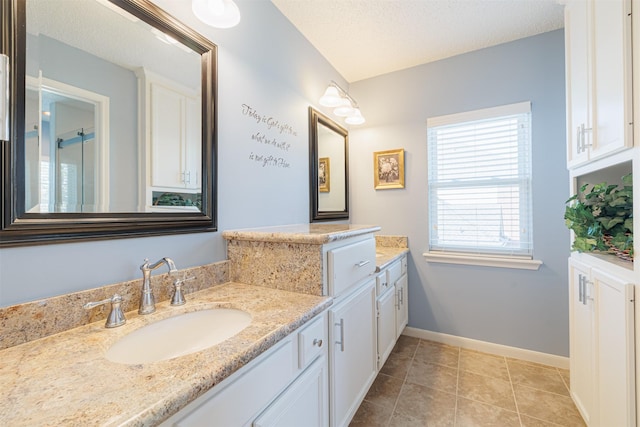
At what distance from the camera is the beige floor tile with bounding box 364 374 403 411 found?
1697mm

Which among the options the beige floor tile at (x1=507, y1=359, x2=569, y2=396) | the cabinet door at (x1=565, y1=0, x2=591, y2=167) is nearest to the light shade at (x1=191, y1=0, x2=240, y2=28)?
the cabinet door at (x1=565, y1=0, x2=591, y2=167)

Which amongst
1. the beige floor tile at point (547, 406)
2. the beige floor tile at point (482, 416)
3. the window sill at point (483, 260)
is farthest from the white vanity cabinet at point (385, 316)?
the beige floor tile at point (547, 406)

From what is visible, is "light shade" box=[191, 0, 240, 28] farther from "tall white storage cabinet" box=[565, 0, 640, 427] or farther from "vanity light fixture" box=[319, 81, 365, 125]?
"tall white storage cabinet" box=[565, 0, 640, 427]

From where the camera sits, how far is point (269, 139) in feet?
5.57

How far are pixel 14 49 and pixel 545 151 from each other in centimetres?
293

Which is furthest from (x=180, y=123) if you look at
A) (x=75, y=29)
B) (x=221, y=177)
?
(x=75, y=29)

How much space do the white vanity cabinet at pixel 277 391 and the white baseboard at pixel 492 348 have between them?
166cm

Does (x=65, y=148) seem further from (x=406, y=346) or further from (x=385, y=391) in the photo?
(x=406, y=346)

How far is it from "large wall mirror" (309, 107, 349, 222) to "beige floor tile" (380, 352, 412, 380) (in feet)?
4.16

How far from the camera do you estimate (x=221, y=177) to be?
1.37 meters

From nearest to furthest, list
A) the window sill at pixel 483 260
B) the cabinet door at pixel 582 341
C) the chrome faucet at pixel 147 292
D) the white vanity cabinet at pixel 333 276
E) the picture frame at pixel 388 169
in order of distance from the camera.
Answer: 1. the chrome faucet at pixel 147 292
2. the white vanity cabinet at pixel 333 276
3. the cabinet door at pixel 582 341
4. the window sill at pixel 483 260
5. the picture frame at pixel 388 169

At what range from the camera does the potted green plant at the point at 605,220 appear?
120cm

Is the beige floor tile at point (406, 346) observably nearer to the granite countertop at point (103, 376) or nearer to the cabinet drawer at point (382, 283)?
the cabinet drawer at point (382, 283)

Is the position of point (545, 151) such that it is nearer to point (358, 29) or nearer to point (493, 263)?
point (493, 263)
